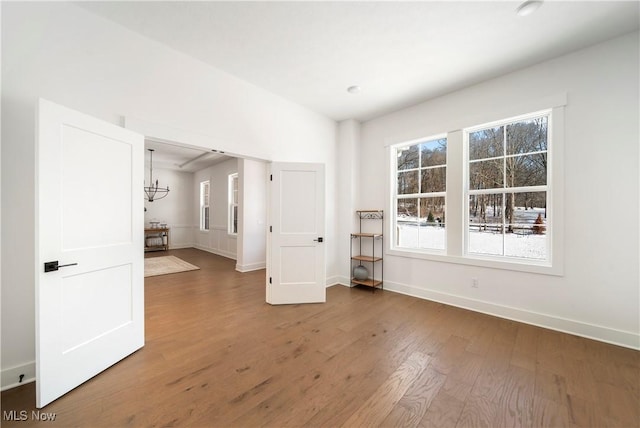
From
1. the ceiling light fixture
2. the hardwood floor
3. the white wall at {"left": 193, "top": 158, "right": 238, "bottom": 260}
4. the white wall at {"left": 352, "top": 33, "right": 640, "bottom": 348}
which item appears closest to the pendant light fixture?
the white wall at {"left": 193, "top": 158, "right": 238, "bottom": 260}

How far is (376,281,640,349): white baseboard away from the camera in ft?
7.79

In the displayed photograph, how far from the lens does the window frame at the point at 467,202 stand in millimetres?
2693

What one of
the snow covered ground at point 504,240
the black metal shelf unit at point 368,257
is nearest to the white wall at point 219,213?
the black metal shelf unit at point 368,257

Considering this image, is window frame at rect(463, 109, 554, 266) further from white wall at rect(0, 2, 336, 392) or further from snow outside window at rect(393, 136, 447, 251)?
white wall at rect(0, 2, 336, 392)

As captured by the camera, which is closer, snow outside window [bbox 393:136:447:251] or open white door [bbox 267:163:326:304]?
open white door [bbox 267:163:326:304]

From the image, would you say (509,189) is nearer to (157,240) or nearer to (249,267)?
(249,267)

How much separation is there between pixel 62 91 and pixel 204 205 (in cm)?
708

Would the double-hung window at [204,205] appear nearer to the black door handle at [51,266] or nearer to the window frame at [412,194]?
the window frame at [412,194]

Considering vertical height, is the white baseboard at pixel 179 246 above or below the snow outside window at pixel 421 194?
below

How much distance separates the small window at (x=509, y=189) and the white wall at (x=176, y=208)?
29.1 ft

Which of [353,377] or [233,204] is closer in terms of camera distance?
[353,377]

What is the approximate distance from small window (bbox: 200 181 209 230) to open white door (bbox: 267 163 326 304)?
19.6 ft

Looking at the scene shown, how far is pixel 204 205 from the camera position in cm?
870

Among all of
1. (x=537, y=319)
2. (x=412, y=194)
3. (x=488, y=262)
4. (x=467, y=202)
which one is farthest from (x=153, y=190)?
(x=537, y=319)
